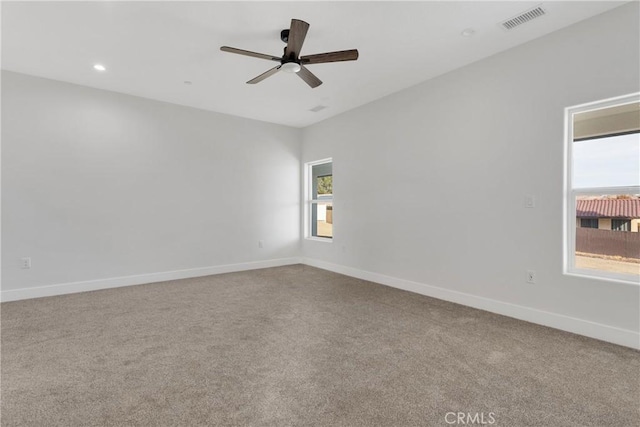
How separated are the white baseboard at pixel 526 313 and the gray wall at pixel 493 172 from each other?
0.03 meters

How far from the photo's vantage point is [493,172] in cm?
328

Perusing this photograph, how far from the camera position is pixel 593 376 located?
2.01m

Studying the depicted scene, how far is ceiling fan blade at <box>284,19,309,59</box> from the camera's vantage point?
224cm

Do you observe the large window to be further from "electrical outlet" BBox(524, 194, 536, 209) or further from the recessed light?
"electrical outlet" BBox(524, 194, 536, 209)

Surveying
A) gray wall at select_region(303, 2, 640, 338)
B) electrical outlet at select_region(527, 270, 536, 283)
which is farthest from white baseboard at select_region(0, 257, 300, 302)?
electrical outlet at select_region(527, 270, 536, 283)

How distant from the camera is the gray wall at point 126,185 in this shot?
376 centimetres

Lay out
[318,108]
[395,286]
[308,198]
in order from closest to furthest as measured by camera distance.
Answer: [395,286], [318,108], [308,198]

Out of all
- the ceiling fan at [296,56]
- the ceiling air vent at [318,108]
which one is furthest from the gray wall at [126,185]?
the ceiling fan at [296,56]

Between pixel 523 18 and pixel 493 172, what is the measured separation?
142 centimetres

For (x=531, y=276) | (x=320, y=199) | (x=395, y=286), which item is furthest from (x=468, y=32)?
(x=320, y=199)

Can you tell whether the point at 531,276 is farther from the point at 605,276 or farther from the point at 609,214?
the point at 609,214

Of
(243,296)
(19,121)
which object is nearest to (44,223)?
(19,121)

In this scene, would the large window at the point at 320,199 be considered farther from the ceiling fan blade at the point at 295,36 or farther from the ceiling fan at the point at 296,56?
the ceiling fan blade at the point at 295,36

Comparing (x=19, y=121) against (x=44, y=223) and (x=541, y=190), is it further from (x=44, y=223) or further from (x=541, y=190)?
(x=541, y=190)
